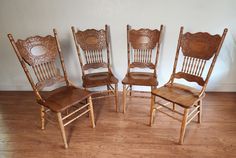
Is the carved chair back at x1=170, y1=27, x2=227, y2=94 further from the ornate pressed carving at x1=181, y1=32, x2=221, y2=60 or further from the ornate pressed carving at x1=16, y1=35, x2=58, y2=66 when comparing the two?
the ornate pressed carving at x1=16, y1=35, x2=58, y2=66

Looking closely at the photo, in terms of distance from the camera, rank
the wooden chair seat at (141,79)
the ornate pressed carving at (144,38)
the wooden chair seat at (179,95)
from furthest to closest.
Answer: the ornate pressed carving at (144,38)
the wooden chair seat at (141,79)
the wooden chair seat at (179,95)

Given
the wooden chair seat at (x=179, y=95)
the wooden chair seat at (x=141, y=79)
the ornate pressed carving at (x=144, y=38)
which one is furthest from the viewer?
the ornate pressed carving at (x=144, y=38)

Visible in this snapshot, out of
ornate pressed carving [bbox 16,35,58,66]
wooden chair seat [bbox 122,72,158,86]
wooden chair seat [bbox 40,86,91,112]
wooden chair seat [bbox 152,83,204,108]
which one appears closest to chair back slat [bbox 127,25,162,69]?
wooden chair seat [bbox 122,72,158,86]

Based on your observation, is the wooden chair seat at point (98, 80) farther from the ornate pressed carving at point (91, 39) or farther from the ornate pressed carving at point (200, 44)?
the ornate pressed carving at point (200, 44)

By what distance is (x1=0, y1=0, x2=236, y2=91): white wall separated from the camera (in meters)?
2.35

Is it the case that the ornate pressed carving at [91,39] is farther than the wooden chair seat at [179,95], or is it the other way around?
the ornate pressed carving at [91,39]

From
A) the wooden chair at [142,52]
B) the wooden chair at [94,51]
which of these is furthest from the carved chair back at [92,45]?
the wooden chair at [142,52]

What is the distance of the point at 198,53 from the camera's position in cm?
195

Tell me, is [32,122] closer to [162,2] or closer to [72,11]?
[72,11]

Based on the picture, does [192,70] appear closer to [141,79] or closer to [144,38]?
[141,79]

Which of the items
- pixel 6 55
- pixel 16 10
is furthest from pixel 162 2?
pixel 6 55

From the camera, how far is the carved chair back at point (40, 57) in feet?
6.15

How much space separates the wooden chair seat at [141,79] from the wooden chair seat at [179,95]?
0.66ft

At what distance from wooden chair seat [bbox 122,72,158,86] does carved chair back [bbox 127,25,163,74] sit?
12 centimetres
